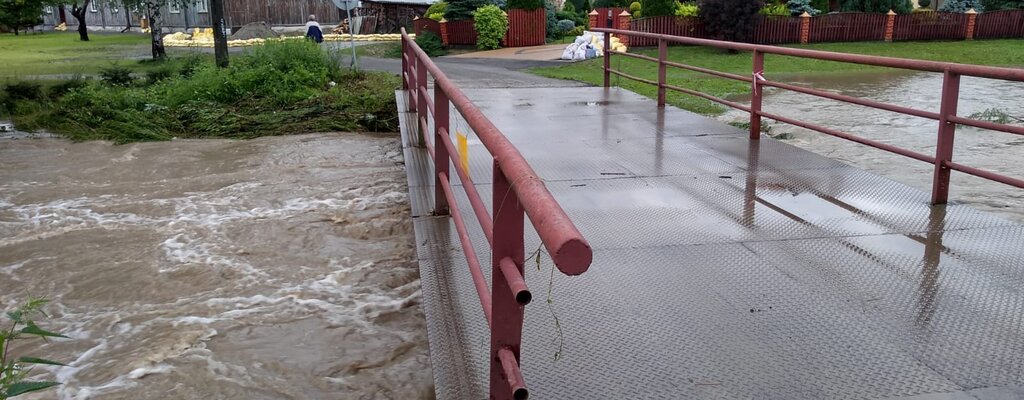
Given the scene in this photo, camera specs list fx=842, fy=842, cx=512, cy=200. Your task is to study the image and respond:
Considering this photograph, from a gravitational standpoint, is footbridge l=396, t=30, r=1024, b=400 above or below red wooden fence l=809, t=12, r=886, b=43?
below

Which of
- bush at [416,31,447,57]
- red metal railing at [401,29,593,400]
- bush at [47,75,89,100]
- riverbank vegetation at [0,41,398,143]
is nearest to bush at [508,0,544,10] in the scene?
bush at [416,31,447,57]

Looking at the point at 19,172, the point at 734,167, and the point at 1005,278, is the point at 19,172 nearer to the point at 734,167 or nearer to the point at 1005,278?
the point at 734,167

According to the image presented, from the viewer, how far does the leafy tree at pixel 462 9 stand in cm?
2992

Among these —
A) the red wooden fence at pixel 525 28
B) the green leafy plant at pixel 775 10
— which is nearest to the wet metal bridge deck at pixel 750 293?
the red wooden fence at pixel 525 28

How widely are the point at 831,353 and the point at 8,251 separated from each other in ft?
21.8

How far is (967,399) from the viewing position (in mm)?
3109

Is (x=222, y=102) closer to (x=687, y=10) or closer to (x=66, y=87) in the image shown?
(x=66, y=87)

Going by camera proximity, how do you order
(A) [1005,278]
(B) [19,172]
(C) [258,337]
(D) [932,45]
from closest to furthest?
(A) [1005,278] → (C) [258,337] → (B) [19,172] → (D) [932,45]

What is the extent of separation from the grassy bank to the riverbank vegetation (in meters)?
4.55

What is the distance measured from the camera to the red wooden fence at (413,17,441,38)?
30016 mm

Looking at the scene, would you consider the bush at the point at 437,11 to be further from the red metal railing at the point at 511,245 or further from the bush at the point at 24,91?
the red metal railing at the point at 511,245

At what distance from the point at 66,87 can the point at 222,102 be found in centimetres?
335

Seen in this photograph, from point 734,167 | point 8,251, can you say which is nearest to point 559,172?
point 734,167

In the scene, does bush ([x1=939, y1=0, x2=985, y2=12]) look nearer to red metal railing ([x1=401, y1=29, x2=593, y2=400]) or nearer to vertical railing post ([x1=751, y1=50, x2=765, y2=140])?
vertical railing post ([x1=751, y1=50, x2=765, y2=140])
